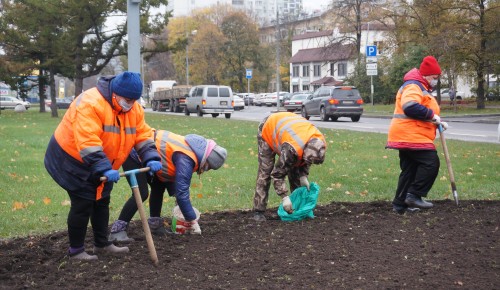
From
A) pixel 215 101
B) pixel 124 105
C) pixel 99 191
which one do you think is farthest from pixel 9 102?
pixel 124 105

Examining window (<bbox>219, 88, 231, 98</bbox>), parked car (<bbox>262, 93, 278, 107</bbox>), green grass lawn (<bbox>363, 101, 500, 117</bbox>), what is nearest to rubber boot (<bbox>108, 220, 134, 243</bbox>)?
green grass lawn (<bbox>363, 101, 500, 117</bbox>)

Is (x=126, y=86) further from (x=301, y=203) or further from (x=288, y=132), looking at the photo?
(x=301, y=203)

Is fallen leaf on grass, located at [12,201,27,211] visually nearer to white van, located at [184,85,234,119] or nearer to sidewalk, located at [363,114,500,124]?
sidewalk, located at [363,114,500,124]

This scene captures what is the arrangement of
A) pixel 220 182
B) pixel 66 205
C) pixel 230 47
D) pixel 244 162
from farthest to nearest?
pixel 230 47
pixel 244 162
pixel 220 182
pixel 66 205

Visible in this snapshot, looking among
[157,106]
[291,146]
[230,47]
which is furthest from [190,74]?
[291,146]

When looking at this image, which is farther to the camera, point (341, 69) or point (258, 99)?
point (341, 69)

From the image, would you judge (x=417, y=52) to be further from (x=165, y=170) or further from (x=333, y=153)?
(x=165, y=170)

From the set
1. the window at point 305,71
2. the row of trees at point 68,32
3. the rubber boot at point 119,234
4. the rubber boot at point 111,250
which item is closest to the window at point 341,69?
the window at point 305,71

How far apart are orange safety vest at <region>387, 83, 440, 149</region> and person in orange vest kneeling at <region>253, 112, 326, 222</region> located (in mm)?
1174

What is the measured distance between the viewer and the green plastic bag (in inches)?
277

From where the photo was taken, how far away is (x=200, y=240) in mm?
6316

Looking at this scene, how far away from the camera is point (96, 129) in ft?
16.9

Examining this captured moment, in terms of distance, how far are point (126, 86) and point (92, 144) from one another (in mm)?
535

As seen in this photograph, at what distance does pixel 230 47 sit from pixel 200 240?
78.9m
